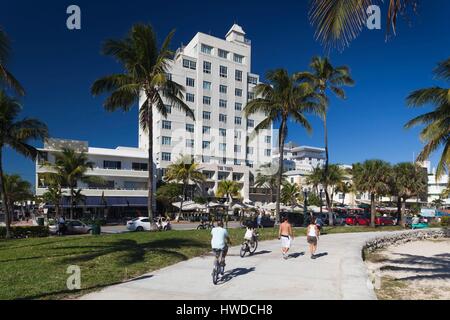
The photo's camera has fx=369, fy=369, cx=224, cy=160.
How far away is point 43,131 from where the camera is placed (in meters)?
25.0

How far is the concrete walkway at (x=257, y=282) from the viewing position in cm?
810

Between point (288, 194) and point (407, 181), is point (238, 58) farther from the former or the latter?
point (407, 181)

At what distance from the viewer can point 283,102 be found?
1144 inches

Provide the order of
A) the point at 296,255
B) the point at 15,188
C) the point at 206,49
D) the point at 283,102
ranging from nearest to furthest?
the point at 296,255 < the point at 283,102 < the point at 15,188 < the point at 206,49

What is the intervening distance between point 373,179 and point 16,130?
31939 mm

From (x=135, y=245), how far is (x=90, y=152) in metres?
36.3

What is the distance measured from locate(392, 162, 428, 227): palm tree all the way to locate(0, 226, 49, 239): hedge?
33.3 m

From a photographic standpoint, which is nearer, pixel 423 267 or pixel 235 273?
pixel 235 273

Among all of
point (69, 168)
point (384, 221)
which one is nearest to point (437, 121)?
point (384, 221)

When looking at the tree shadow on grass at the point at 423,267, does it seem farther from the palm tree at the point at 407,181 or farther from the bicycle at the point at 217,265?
the palm tree at the point at 407,181

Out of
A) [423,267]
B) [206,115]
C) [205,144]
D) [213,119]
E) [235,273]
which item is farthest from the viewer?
[213,119]

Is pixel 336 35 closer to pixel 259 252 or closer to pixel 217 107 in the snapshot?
pixel 259 252

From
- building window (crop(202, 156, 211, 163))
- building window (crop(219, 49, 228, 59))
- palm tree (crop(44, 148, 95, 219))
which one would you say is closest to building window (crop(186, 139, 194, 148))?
building window (crop(202, 156, 211, 163))

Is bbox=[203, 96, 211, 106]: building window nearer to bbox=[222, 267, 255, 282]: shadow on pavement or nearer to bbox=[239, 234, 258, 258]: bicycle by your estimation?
bbox=[239, 234, 258, 258]: bicycle
